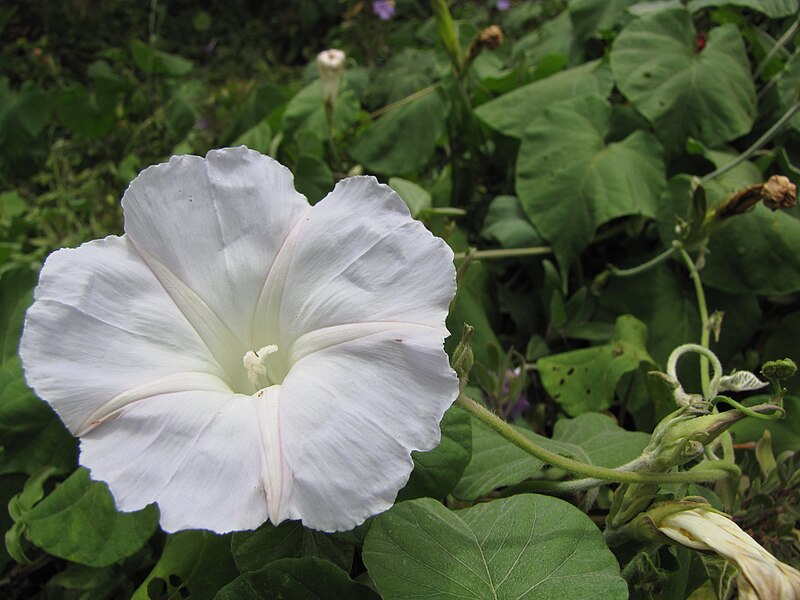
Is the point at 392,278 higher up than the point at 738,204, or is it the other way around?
the point at 392,278

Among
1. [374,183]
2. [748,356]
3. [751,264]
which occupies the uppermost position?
[374,183]

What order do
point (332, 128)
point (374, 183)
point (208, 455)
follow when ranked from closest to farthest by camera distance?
1. point (208, 455)
2. point (374, 183)
3. point (332, 128)

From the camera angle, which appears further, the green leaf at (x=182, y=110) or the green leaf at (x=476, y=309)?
the green leaf at (x=182, y=110)

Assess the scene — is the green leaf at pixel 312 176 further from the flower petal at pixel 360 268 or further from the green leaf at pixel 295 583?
the green leaf at pixel 295 583

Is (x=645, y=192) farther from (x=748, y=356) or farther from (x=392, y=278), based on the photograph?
(x=392, y=278)

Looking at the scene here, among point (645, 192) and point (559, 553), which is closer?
point (559, 553)

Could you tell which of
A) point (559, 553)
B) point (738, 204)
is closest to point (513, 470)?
point (559, 553)

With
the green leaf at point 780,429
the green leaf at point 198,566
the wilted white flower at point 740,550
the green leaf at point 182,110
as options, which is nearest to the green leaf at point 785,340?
the green leaf at point 780,429
